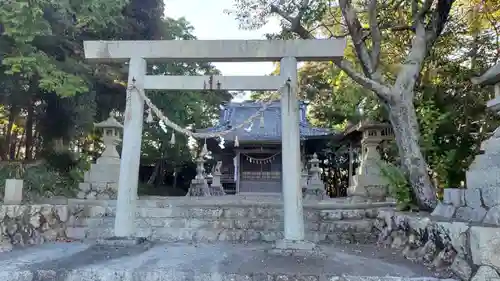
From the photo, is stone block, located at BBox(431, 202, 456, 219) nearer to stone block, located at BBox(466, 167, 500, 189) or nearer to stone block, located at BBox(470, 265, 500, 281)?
stone block, located at BBox(466, 167, 500, 189)

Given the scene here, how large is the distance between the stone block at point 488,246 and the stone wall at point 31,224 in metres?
6.12

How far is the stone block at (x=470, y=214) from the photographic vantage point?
14.0ft

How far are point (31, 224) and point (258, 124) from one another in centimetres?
1241

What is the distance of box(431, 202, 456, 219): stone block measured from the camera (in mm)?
5027

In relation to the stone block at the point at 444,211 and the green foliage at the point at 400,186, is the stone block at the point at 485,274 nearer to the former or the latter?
the stone block at the point at 444,211

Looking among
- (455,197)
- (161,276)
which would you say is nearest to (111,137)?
(161,276)

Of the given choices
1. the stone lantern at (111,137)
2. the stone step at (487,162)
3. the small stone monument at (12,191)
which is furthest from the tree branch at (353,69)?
the small stone monument at (12,191)

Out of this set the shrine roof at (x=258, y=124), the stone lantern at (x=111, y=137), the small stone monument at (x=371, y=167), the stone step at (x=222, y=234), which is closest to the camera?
the stone step at (x=222, y=234)

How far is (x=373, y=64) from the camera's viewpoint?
7090 millimetres

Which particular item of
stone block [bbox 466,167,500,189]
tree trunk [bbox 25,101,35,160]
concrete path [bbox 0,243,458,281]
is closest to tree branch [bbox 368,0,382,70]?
stone block [bbox 466,167,500,189]

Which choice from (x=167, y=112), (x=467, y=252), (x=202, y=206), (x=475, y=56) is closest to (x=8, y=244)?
(x=202, y=206)

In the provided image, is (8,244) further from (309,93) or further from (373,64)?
(309,93)

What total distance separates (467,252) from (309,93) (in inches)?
576

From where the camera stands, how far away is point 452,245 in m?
4.07
